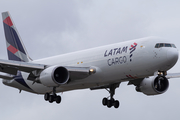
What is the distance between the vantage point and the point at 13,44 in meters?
48.7

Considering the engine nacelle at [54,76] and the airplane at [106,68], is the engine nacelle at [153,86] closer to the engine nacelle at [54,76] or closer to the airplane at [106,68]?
the airplane at [106,68]

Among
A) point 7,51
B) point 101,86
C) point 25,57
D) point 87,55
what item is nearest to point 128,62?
point 87,55

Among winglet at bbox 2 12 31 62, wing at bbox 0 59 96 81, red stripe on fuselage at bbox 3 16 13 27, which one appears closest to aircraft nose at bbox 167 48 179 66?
wing at bbox 0 59 96 81

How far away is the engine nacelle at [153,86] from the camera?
4072 cm

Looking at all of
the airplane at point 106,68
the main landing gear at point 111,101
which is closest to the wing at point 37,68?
the airplane at point 106,68

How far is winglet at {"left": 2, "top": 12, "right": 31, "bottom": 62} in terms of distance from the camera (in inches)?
1876

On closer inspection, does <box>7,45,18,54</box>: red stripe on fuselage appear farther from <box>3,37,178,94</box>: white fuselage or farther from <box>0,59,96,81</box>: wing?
<box>3,37,178,94</box>: white fuselage

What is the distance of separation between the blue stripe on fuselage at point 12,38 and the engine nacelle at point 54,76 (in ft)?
35.3

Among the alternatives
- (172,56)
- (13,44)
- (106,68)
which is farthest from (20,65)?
(172,56)

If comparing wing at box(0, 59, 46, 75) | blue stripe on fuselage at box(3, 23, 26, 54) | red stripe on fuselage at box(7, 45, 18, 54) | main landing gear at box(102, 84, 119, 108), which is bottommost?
main landing gear at box(102, 84, 119, 108)

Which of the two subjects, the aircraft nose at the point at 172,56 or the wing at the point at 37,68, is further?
the wing at the point at 37,68

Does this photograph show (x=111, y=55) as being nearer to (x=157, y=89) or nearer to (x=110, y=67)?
(x=110, y=67)

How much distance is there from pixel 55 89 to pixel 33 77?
7.76 ft

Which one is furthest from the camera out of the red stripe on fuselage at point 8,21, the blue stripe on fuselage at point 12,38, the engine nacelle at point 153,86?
the red stripe on fuselage at point 8,21
